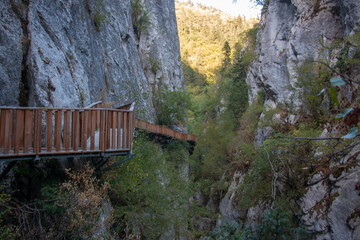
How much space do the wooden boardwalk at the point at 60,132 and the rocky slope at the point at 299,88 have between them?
182 inches

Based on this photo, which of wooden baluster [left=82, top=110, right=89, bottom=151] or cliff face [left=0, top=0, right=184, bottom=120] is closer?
wooden baluster [left=82, top=110, right=89, bottom=151]

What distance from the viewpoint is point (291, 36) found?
19.3m

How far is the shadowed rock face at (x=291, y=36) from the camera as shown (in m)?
15.9

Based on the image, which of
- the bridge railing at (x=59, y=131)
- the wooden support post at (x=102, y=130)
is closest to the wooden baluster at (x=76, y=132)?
the bridge railing at (x=59, y=131)

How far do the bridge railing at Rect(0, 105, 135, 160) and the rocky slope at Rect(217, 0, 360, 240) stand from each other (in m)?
4.63

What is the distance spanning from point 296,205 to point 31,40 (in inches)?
454

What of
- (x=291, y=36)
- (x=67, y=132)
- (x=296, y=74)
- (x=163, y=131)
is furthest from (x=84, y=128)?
(x=291, y=36)

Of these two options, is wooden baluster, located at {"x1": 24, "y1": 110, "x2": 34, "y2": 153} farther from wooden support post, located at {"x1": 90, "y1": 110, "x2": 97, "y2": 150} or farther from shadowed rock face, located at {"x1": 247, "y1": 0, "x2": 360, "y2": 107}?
shadowed rock face, located at {"x1": 247, "y1": 0, "x2": 360, "y2": 107}

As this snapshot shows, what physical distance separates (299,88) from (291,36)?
458cm

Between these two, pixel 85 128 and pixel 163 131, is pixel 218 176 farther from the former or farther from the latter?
pixel 85 128

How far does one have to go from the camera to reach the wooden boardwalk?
A: 499 centimetres

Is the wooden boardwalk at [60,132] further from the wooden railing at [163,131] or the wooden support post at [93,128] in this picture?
the wooden railing at [163,131]

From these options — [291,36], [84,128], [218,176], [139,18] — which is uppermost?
[139,18]

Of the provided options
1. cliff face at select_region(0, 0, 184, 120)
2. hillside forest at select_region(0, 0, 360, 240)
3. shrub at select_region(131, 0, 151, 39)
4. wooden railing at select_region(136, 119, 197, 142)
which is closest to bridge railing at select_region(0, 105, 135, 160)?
hillside forest at select_region(0, 0, 360, 240)
